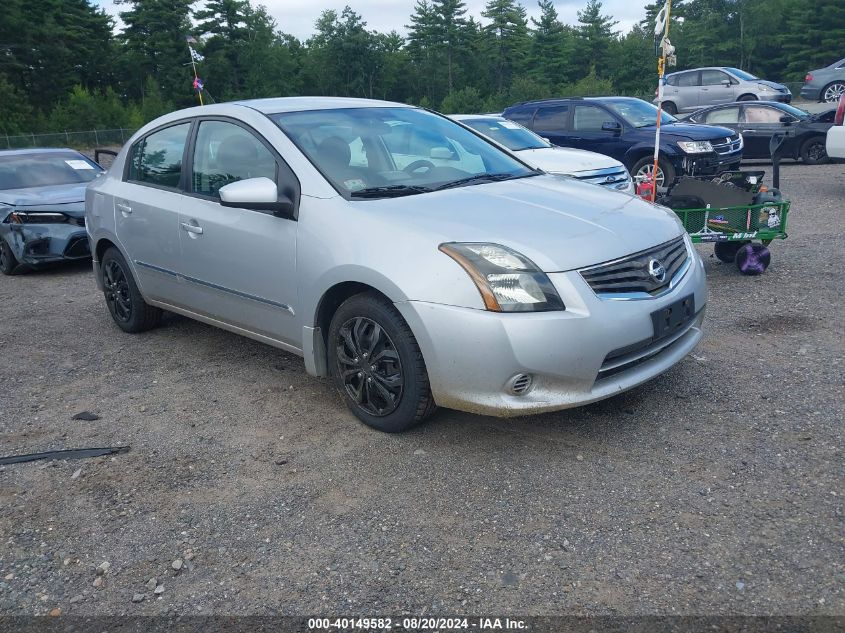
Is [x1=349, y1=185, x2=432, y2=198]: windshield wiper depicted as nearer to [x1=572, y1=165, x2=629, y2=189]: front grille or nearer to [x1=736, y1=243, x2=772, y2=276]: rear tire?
[x1=736, y1=243, x2=772, y2=276]: rear tire

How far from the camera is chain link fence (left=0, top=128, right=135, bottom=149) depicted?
38266 mm

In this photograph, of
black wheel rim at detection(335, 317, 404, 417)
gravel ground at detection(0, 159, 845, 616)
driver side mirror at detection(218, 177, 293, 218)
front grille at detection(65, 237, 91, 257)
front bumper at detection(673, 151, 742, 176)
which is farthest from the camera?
front bumper at detection(673, 151, 742, 176)

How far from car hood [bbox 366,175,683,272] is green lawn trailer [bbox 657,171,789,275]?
244 cm

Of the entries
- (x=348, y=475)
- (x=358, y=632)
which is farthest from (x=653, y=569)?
(x=348, y=475)

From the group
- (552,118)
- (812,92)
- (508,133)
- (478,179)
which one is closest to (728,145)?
(552,118)

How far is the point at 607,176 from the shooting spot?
9023 mm

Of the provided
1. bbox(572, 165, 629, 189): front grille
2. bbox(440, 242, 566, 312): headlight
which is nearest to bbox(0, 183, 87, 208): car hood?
bbox(572, 165, 629, 189): front grille

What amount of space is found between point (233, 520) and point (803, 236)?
7404 mm

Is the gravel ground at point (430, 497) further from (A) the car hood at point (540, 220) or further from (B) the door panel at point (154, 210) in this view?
(A) the car hood at point (540, 220)

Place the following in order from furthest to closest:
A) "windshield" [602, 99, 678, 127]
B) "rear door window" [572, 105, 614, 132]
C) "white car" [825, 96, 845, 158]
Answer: "rear door window" [572, 105, 614, 132]
"windshield" [602, 99, 678, 127]
"white car" [825, 96, 845, 158]

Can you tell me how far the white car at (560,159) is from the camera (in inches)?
352

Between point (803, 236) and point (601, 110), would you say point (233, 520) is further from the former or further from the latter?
point (601, 110)

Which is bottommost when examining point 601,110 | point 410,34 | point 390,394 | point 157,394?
point 157,394

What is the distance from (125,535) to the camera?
3.15m
